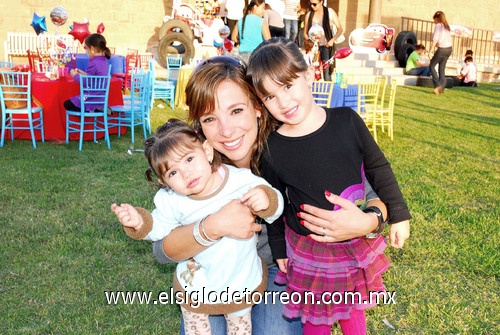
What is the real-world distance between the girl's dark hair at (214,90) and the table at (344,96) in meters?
6.11

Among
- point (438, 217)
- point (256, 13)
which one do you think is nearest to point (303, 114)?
point (438, 217)

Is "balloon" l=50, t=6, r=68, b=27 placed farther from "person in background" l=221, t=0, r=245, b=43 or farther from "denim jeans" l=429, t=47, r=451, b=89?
"denim jeans" l=429, t=47, r=451, b=89

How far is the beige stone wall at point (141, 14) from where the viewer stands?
16953 mm

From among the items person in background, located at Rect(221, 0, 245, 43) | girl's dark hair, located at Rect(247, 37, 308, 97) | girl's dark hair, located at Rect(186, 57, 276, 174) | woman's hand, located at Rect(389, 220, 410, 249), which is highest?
person in background, located at Rect(221, 0, 245, 43)

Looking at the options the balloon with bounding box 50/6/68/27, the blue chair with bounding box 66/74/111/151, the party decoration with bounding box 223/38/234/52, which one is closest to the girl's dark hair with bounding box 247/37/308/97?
the blue chair with bounding box 66/74/111/151

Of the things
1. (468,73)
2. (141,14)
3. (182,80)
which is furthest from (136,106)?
(468,73)

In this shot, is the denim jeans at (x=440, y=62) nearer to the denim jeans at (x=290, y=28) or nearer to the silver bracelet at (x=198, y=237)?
the denim jeans at (x=290, y=28)

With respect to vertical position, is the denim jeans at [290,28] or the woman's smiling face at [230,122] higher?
the denim jeans at [290,28]

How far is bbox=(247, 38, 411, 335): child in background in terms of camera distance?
6.65 ft

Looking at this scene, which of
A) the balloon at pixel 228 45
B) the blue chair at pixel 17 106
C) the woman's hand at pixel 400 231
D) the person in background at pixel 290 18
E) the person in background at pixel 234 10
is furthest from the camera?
the person in background at pixel 290 18

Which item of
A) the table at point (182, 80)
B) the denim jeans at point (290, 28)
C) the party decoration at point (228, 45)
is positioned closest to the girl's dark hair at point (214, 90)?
the party decoration at point (228, 45)

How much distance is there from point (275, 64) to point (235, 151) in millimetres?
384

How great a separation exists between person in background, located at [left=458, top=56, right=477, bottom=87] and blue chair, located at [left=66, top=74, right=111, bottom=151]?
13.5 metres

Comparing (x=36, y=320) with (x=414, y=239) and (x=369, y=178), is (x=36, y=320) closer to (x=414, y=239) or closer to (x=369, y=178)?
(x=369, y=178)
